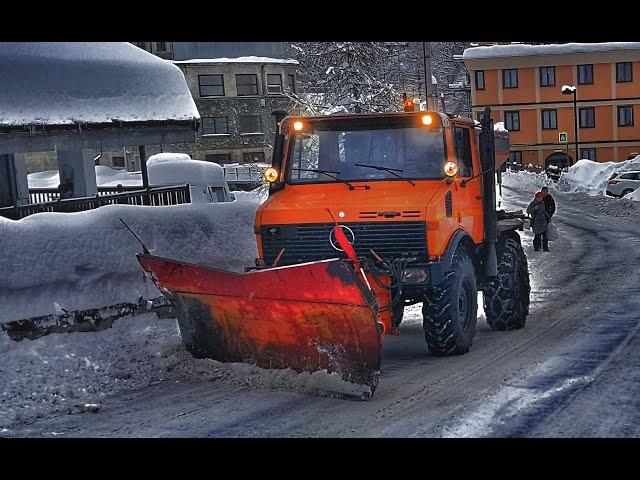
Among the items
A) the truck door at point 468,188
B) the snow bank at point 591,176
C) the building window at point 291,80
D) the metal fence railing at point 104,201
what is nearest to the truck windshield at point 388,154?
the truck door at point 468,188

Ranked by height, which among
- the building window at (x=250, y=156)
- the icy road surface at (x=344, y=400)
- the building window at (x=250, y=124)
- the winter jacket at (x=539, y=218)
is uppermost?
the building window at (x=250, y=124)

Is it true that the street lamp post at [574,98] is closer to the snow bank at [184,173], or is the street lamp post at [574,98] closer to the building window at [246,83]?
the building window at [246,83]

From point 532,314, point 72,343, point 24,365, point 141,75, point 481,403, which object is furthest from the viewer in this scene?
point 141,75

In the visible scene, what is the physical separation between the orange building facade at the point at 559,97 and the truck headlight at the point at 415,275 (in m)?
39.1

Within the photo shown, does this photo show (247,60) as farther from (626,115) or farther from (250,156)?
(626,115)

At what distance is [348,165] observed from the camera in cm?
837

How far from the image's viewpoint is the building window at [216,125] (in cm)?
3978

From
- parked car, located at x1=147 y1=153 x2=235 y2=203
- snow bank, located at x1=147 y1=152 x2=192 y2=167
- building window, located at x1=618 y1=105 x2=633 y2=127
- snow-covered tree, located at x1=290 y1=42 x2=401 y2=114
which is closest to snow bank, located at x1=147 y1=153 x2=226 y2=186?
parked car, located at x1=147 y1=153 x2=235 y2=203

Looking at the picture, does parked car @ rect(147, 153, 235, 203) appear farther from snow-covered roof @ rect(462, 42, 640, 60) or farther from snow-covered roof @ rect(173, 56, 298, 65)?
snow-covered roof @ rect(462, 42, 640, 60)

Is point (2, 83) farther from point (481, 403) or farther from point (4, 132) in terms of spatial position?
point (481, 403)

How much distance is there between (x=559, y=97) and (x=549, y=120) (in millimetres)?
1383

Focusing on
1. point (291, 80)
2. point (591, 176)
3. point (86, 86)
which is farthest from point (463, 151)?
point (291, 80)

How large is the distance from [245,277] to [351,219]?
3.87ft
